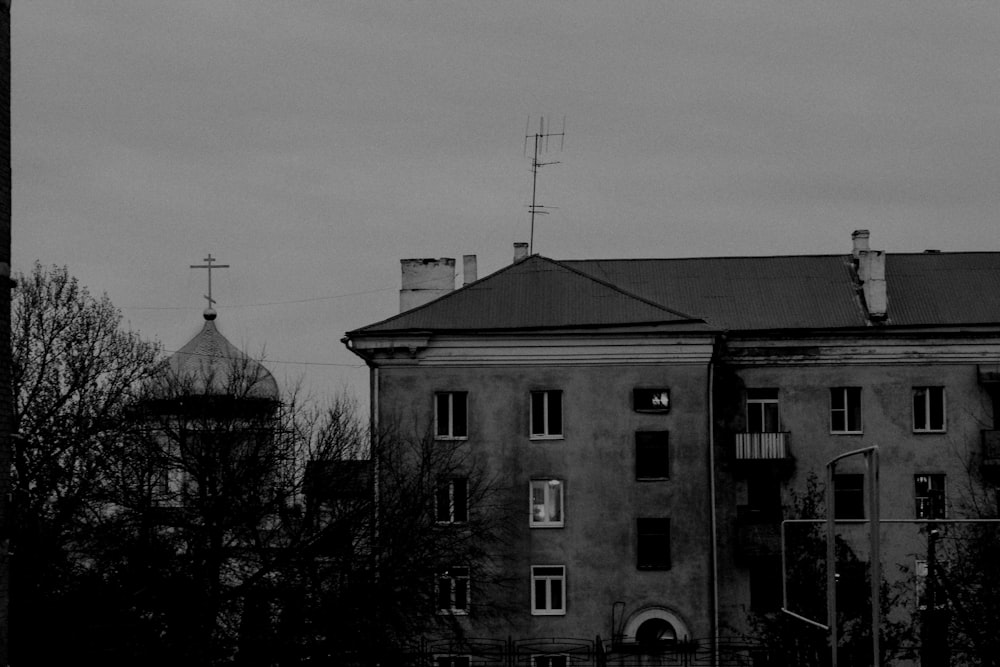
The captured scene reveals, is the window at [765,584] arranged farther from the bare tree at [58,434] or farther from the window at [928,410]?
the bare tree at [58,434]

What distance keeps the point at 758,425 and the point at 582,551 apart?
7.16 meters

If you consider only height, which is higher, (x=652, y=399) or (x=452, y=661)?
(x=652, y=399)

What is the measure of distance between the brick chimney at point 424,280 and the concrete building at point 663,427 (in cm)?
423

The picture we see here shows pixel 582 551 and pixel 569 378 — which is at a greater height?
pixel 569 378

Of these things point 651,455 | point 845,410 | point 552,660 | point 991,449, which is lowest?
point 552,660

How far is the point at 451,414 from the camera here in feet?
183

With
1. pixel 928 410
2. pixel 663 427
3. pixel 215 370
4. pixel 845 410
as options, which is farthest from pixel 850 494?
pixel 215 370

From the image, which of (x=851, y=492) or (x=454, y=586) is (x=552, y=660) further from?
(x=851, y=492)

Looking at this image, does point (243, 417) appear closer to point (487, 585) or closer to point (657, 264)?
point (487, 585)

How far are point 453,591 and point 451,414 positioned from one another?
5.59 metres

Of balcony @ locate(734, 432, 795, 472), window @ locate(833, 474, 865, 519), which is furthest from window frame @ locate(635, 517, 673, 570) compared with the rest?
window @ locate(833, 474, 865, 519)

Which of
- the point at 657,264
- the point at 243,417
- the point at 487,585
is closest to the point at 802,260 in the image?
the point at 657,264

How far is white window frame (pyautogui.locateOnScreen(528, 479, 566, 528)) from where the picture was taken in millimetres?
55062

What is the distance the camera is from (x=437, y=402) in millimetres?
55688
